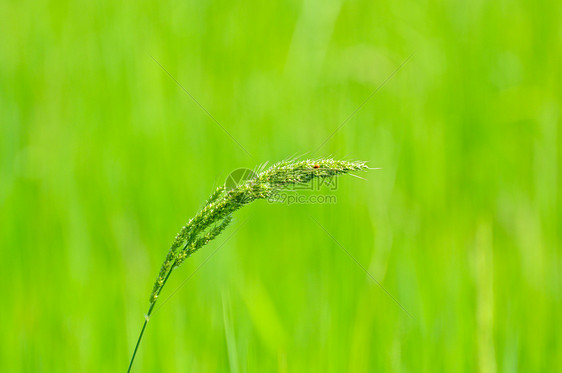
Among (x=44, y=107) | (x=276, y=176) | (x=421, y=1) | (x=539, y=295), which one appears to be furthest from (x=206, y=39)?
(x=276, y=176)

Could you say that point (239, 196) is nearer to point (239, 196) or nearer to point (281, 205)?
point (239, 196)

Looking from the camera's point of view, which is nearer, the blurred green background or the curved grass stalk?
the curved grass stalk

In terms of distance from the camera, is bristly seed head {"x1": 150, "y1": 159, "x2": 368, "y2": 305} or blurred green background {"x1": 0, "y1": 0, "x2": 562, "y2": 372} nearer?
bristly seed head {"x1": 150, "y1": 159, "x2": 368, "y2": 305}

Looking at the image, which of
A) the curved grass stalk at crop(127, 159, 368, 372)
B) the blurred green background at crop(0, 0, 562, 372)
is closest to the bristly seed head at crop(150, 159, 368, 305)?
the curved grass stalk at crop(127, 159, 368, 372)

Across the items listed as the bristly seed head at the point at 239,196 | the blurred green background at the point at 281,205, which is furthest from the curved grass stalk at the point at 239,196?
the blurred green background at the point at 281,205

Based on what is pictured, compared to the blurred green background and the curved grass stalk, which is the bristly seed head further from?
the blurred green background

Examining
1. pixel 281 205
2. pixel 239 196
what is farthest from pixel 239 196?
pixel 281 205
